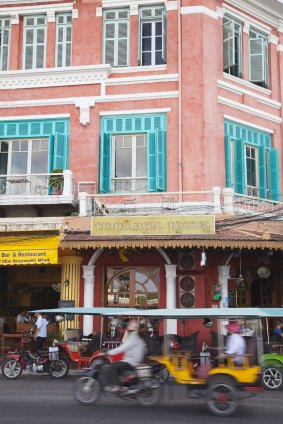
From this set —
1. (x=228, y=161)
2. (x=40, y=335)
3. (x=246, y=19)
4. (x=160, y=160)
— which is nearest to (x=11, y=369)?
(x=40, y=335)

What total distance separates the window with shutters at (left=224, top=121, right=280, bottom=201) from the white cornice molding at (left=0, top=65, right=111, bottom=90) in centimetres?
453

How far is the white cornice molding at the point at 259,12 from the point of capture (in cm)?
1917

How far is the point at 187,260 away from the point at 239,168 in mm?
3761

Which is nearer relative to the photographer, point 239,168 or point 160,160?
point 160,160

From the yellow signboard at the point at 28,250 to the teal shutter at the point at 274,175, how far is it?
7.51 meters

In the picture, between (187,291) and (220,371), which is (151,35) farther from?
(220,371)

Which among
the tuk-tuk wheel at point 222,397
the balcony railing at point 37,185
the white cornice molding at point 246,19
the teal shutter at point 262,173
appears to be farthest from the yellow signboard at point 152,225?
the white cornice molding at point 246,19

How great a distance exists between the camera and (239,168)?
18.2m

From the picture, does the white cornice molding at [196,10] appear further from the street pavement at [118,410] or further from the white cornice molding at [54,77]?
the street pavement at [118,410]

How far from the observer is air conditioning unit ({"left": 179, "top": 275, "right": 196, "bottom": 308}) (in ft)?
54.0

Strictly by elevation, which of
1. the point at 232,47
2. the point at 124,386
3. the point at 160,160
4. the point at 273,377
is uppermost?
the point at 232,47

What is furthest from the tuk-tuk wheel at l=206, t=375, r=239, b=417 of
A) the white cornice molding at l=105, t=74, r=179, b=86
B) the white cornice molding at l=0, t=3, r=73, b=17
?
the white cornice molding at l=0, t=3, r=73, b=17

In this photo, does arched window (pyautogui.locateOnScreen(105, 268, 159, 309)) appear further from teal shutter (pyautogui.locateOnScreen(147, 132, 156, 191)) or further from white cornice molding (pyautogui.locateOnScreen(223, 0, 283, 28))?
white cornice molding (pyautogui.locateOnScreen(223, 0, 283, 28))

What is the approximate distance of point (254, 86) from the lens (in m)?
19.1
